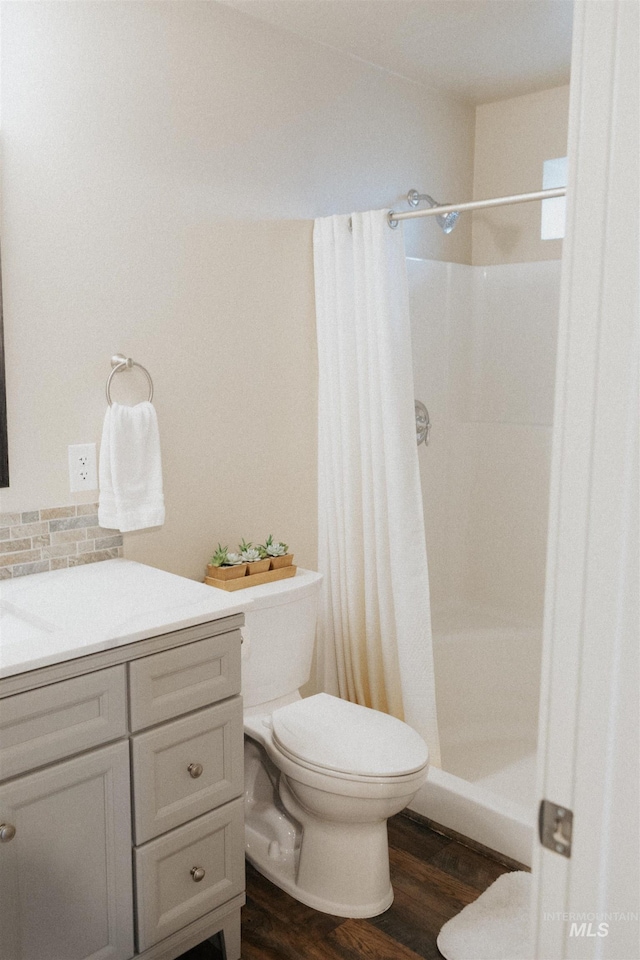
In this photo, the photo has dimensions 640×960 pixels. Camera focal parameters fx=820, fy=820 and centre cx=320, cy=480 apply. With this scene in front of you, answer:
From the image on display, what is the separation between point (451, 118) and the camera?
3238 mm

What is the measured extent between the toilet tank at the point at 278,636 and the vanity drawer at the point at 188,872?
45cm

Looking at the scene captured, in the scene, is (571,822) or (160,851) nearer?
(571,822)

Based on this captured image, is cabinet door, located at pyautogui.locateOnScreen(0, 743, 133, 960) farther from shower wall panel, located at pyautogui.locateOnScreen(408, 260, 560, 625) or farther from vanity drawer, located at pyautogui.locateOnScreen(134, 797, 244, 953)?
shower wall panel, located at pyautogui.locateOnScreen(408, 260, 560, 625)

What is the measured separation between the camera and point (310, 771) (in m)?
2.03

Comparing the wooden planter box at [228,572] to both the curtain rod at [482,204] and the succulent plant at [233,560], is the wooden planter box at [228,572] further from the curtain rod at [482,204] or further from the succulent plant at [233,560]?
the curtain rod at [482,204]

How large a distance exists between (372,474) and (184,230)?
0.93 metres

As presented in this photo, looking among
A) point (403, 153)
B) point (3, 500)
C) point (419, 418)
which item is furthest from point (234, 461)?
point (403, 153)

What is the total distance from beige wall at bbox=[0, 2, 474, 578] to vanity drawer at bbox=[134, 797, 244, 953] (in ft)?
2.54

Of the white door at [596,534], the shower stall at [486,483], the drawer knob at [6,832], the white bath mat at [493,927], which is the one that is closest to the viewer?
the white door at [596,534]

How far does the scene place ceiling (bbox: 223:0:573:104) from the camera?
7.77 feet

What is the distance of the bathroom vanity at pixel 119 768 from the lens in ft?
4.90

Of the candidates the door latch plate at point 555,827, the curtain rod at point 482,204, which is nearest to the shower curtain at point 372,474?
the curtain rod at point 482,204

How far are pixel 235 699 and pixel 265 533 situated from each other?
2.84 feet

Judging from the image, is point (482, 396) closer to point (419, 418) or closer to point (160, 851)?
point (419, 418)
